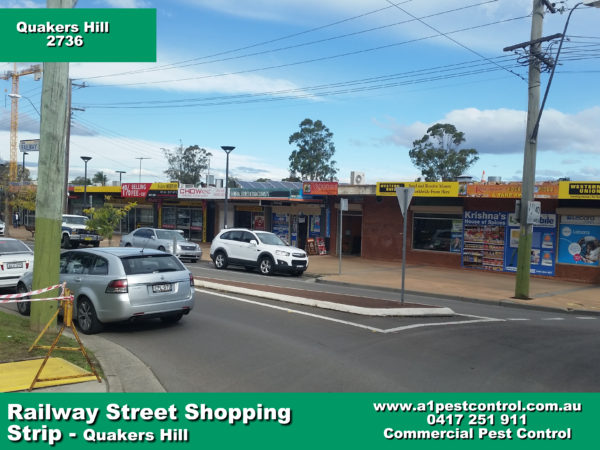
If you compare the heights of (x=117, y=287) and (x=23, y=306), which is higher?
(x=117, y=287)

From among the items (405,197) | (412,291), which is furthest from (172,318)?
(412,291)

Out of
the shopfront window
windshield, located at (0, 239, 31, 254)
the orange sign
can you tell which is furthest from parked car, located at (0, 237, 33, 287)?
the shopfront window

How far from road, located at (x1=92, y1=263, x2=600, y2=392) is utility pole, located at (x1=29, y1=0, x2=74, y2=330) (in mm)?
1432

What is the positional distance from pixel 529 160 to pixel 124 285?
12598 millimetres

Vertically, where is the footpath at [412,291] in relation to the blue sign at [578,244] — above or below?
below

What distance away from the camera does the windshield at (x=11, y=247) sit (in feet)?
46.4

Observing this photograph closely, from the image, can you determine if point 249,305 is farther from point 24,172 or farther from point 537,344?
point 24,172

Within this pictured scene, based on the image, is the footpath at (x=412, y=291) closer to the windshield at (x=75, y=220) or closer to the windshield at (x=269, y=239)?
the windshield at (x=269, y=239)

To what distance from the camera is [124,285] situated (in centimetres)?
925

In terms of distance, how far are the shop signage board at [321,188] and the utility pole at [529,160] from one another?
469 inches

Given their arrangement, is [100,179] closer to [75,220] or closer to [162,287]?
[75,220]

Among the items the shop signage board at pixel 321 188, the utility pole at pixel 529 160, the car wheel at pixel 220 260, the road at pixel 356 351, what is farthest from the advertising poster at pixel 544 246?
the car wheel at pixel 220 260

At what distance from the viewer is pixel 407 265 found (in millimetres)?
25812

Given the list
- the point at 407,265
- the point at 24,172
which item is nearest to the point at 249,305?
the point at 407,265
